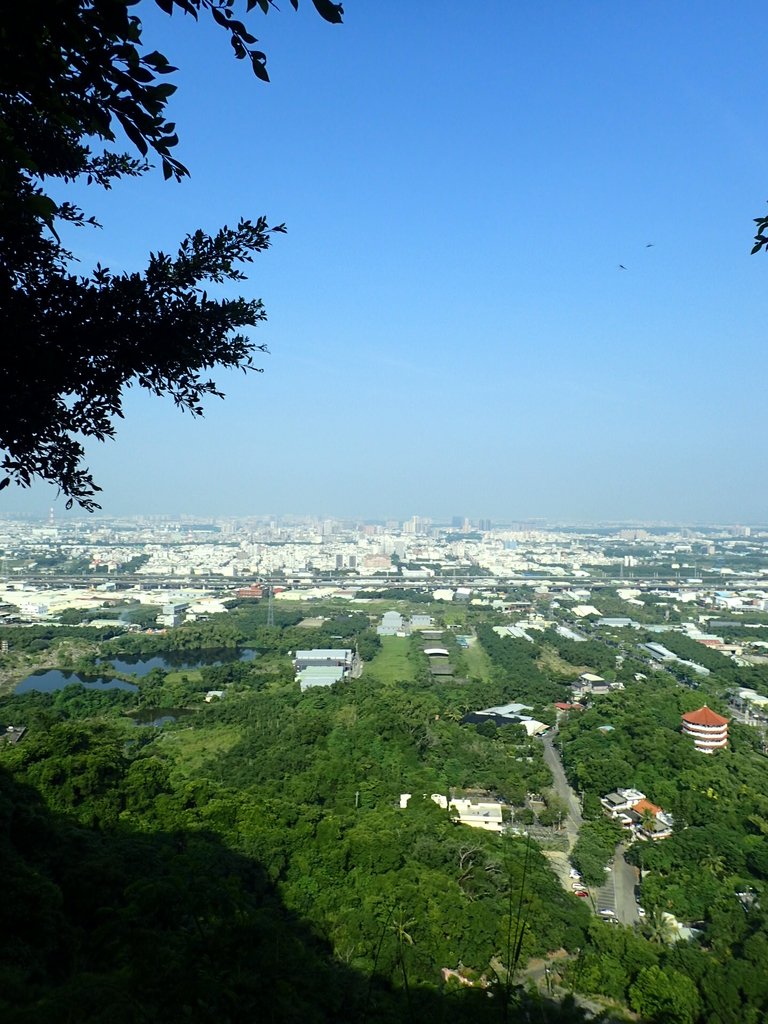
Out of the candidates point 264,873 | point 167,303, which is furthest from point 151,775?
point 167,303

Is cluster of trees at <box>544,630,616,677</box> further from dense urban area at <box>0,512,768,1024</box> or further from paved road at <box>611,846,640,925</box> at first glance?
paved road at <box>611,846,640,925</box>

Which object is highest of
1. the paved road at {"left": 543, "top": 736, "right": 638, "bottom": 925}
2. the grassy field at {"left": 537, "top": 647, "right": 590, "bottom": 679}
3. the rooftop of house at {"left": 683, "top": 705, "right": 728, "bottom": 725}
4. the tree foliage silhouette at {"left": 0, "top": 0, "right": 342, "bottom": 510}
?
the tree foliage silhouette at {"left": 0, "top": 0, "right": 342, "bottom": 510}

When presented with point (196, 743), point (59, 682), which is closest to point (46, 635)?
point (59, 682)

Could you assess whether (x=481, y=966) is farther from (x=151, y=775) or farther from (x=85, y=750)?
(x=85, y=750)

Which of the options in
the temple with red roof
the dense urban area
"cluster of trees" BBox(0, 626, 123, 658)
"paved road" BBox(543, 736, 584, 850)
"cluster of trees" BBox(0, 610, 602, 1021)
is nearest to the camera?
"cluster of trees" BBox(0, 610, 602, 1021)

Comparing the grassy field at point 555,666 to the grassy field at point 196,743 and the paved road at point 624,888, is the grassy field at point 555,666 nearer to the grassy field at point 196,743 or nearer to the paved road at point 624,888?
the grassy field at point 196,743

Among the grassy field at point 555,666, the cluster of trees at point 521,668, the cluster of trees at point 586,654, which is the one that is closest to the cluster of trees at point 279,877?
the cluster of trees at point 521,668

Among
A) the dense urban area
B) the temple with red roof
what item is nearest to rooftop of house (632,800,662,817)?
the dense urban area

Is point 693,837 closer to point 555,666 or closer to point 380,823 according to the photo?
point 380,823
